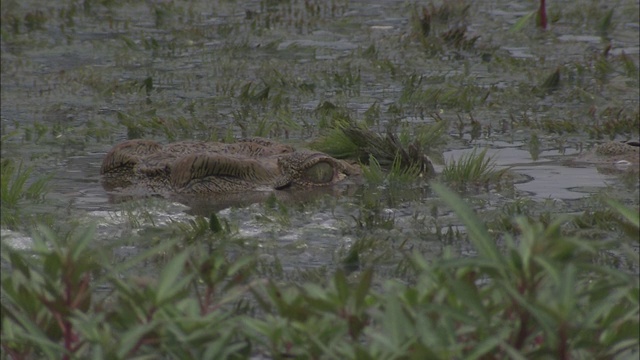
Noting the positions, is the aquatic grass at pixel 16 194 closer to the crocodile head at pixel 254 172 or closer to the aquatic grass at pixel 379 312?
the crocodile head at pixel 254 172

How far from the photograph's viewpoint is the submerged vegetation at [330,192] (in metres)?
3.77

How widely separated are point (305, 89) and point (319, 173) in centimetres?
423

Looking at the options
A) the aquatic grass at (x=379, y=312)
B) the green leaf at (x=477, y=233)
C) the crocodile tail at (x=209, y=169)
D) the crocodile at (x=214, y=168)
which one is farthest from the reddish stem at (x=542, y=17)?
the green leaf at (x=477, y=233)

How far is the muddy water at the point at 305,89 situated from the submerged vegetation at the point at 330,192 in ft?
0.14

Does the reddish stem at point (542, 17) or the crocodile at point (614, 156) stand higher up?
the crocodile at point (614, 156)

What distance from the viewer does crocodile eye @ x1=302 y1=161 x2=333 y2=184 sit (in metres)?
9.46

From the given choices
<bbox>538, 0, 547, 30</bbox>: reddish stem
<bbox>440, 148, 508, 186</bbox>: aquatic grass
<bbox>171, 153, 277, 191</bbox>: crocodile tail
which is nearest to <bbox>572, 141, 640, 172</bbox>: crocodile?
<bbox>440, 148, 508, 186</bbox>: aquatic grass

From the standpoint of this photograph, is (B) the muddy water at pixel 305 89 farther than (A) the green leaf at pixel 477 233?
Yes

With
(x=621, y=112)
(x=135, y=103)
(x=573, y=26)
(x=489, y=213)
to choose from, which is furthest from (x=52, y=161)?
(x=573, y=26)

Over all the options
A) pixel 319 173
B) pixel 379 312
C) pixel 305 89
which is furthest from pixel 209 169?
pixel 379 312

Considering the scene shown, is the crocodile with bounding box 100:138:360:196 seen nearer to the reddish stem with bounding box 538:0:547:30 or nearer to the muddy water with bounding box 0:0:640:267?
the muddy water with bounding box 0:0:640:267

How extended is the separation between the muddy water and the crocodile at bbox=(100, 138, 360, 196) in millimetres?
309

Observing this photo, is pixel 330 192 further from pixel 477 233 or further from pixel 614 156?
pixel 477 233

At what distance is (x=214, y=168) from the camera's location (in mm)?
9148
